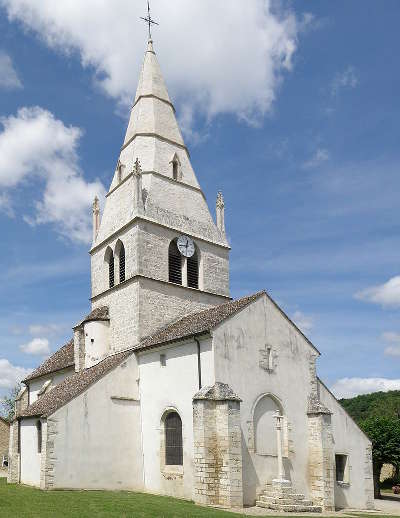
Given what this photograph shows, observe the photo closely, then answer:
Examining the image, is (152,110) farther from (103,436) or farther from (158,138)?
(103,436)

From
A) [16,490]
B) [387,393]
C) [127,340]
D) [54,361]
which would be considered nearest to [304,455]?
[127,340]

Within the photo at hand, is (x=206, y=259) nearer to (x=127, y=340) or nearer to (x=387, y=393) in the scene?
(x=127, y=340)

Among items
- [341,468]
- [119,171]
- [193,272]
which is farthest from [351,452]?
[119,171]

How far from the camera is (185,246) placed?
30.5 m

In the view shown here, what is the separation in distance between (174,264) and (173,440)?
1005 centimetres

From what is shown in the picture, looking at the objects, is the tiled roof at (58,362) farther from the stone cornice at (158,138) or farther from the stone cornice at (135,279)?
the stone cornice at (158,138)

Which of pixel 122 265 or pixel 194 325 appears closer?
pixel 194 325

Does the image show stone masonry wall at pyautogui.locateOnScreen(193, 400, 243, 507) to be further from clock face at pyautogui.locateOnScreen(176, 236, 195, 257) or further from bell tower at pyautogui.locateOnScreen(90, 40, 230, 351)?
clock face at pyautogui.locateOnScreen(176, 236, 195, 257)

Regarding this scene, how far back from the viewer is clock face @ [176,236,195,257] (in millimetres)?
30325

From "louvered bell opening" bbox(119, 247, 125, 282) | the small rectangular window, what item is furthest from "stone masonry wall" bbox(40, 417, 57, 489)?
the small rectangular window

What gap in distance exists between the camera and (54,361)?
3534 centimetres

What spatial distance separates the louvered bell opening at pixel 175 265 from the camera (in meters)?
29.9

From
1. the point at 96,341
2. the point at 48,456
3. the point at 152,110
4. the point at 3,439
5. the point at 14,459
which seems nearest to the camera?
the point at 48,456

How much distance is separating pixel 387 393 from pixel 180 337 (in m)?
80.0
